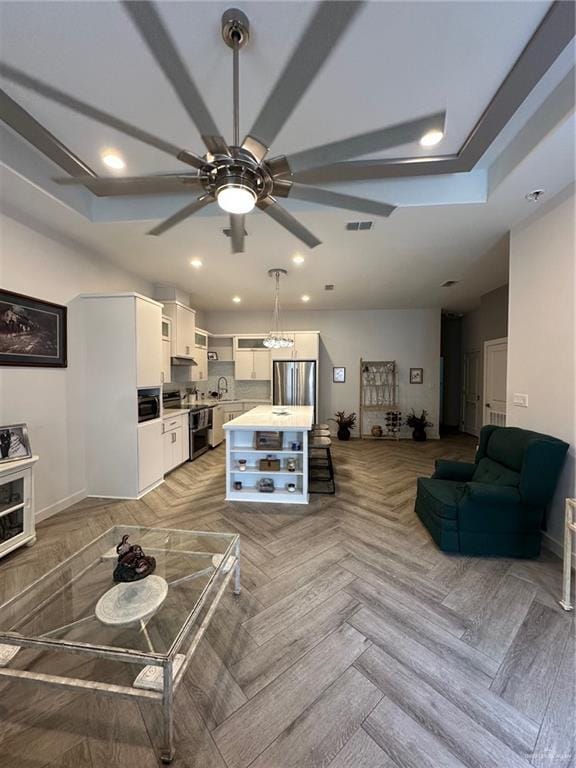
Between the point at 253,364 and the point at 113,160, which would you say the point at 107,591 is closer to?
the point at 113,160

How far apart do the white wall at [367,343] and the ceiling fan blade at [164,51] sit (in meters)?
6.13

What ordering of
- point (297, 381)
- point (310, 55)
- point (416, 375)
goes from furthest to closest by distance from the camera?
point (416, 375) → point (297, 381) → point (310, 55)

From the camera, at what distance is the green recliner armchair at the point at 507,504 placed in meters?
2.36

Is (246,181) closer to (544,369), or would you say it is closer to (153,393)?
(544,369)

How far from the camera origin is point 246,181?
150cm

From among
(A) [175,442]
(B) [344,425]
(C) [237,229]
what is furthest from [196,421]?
(C) [237,229]

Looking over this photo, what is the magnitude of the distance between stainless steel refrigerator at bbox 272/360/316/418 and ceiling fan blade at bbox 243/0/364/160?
5.52 m

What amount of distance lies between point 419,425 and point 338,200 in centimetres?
604

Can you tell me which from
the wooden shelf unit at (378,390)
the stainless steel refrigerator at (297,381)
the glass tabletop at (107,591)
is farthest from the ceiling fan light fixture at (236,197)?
the wooden shelf unit at (378,390)

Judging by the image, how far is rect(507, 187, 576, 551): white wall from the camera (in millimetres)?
2439

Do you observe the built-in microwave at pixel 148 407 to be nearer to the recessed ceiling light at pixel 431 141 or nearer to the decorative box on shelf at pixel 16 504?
the decorative box on shelf at pixel 16 504

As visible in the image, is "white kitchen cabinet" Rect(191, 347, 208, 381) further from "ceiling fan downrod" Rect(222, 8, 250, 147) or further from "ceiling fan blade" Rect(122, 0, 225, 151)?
"ceiling fan blade" Rect(122, 0, 225, 151)

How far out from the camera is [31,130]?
1.58 meters

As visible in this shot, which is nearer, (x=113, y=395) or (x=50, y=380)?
(x=50, y=380)
